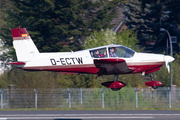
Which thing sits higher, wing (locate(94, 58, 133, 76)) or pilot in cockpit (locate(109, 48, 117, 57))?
pilot in cockpit (locate(109, 48, 117, 57))

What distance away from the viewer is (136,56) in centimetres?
1245

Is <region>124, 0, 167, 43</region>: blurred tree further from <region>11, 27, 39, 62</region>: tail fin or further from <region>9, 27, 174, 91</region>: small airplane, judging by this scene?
<region>11, 27, 39, 62</region>: tail fin

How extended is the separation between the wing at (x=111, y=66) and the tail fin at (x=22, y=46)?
2.99 meters

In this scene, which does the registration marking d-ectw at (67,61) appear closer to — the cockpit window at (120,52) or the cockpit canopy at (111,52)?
the cockpit canopy at (111,52)

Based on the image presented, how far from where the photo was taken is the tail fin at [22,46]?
13203mm

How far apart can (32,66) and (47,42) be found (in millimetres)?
19064

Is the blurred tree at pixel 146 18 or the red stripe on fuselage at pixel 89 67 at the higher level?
the blurred tree at pixel 146 18

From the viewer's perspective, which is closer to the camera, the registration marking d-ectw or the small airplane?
the small airplane

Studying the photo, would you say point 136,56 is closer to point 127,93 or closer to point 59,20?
point 127,93

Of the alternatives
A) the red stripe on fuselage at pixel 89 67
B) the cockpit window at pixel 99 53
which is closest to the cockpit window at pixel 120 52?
the cockpit window at pixel 99 53

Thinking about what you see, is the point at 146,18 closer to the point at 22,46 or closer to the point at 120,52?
the point at 120,52

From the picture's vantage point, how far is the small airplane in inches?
480

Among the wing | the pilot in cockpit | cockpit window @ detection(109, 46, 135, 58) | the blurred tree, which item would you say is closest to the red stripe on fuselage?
the wing

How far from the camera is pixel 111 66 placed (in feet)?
40.8
